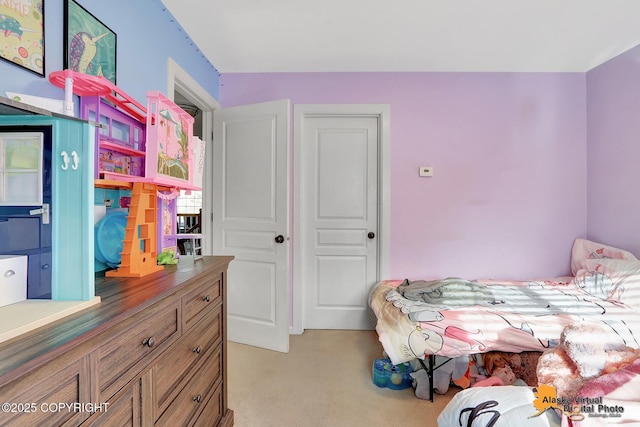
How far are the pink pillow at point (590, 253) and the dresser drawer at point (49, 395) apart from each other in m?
3.35

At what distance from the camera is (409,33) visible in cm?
217

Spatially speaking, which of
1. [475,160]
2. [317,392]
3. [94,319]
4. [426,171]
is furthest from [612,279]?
[94,319]

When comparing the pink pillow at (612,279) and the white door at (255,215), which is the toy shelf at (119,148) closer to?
the white door at (255,215)

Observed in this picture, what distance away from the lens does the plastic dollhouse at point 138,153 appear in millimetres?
1066

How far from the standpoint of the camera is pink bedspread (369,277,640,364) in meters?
Result: 1.72

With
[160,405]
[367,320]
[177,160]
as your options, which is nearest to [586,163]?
[367,320]

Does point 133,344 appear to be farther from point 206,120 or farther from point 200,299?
point 206,120

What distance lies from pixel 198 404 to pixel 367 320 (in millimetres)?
1988

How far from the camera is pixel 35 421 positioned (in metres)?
0.52

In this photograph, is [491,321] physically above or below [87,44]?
below

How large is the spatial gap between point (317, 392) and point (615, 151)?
3184mm

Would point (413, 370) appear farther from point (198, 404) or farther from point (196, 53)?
point (196, 53)

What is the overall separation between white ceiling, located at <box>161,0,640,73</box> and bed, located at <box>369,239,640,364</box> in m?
1.73

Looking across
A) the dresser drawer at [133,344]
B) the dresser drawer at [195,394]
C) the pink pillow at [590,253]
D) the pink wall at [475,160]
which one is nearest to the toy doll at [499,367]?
the pink wall at [475,160]
